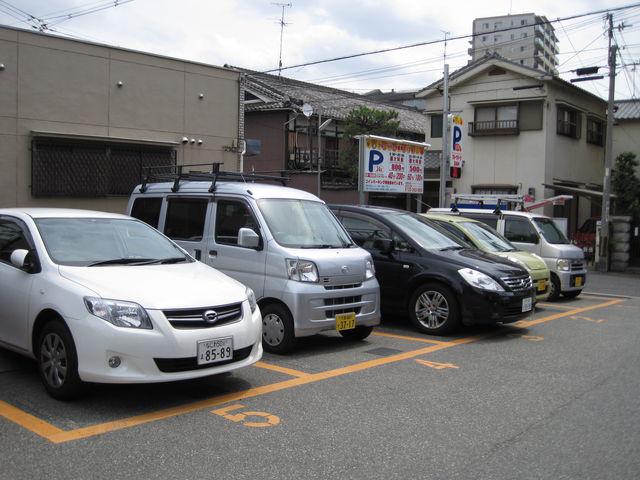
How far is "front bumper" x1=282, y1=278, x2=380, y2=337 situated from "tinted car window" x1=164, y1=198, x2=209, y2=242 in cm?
183

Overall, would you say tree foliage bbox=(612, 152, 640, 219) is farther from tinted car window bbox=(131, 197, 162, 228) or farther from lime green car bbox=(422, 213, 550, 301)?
tinted car window bbox=(131, 197, 162, 228)

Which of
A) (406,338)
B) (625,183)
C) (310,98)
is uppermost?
(310,98)

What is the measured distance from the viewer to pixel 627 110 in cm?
2948

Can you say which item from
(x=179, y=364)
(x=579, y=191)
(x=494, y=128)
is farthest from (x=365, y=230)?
(x=494, y=128)

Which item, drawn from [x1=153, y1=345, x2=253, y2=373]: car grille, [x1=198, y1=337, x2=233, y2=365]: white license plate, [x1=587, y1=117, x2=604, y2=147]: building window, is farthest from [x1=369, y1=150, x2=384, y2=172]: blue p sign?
[x1=587, y1=117, x2=604, y2=147]: building window

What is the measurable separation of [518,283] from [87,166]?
1000cm

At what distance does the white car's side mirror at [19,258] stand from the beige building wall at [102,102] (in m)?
8.48

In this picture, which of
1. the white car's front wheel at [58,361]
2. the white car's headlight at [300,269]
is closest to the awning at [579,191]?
the white car's headlight at [300,269]

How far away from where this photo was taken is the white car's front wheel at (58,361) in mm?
4902

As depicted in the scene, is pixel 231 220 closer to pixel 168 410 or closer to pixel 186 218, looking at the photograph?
pixel 186 218

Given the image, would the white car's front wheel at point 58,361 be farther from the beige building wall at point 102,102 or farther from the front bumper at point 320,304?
the beige building wall at point 102,102

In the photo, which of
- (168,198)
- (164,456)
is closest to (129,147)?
(168,198)

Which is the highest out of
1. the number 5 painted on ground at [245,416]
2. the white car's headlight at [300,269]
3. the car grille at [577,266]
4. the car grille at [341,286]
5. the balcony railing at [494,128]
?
the balcony railing at [494,128]

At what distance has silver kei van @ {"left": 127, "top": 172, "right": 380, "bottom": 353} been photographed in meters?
7.03
